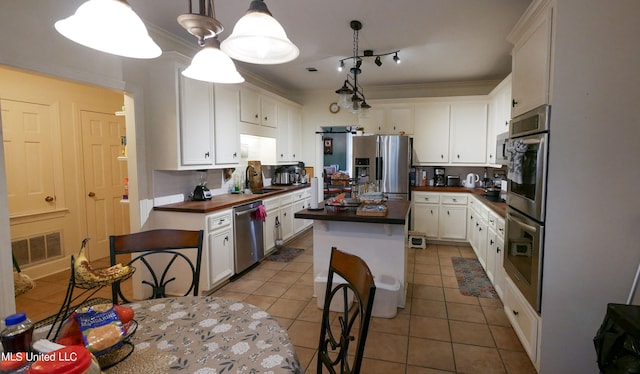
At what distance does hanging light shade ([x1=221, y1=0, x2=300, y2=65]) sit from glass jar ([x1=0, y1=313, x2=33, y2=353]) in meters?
1.06

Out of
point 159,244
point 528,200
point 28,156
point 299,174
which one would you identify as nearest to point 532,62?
point 528,200

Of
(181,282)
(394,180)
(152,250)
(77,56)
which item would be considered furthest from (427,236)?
(77,56)

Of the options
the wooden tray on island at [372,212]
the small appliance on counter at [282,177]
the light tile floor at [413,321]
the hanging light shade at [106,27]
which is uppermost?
the hanging light shade at [106,27]

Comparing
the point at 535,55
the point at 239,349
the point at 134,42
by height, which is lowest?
the point at 239,349

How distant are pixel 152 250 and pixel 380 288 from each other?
1.76 meters

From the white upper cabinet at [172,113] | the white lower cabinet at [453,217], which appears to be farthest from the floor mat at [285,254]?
the white lower cabinet at [453,217]

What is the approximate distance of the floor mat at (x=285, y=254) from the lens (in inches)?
170

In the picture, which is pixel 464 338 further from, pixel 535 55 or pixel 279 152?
pixel 279 152

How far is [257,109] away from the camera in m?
4.53

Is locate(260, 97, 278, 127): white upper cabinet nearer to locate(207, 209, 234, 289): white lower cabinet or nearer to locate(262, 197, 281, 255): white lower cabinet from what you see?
locate(262, 197, 281, 255): white lower cabinet

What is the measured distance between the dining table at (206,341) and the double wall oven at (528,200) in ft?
5.51

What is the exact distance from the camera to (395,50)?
383cm

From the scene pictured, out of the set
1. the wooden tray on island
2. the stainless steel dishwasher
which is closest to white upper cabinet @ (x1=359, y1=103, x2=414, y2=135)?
the stainless steel dishwasher

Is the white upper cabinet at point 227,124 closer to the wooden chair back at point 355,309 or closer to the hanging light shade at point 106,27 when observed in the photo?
the hanging light shade at point 106,27
